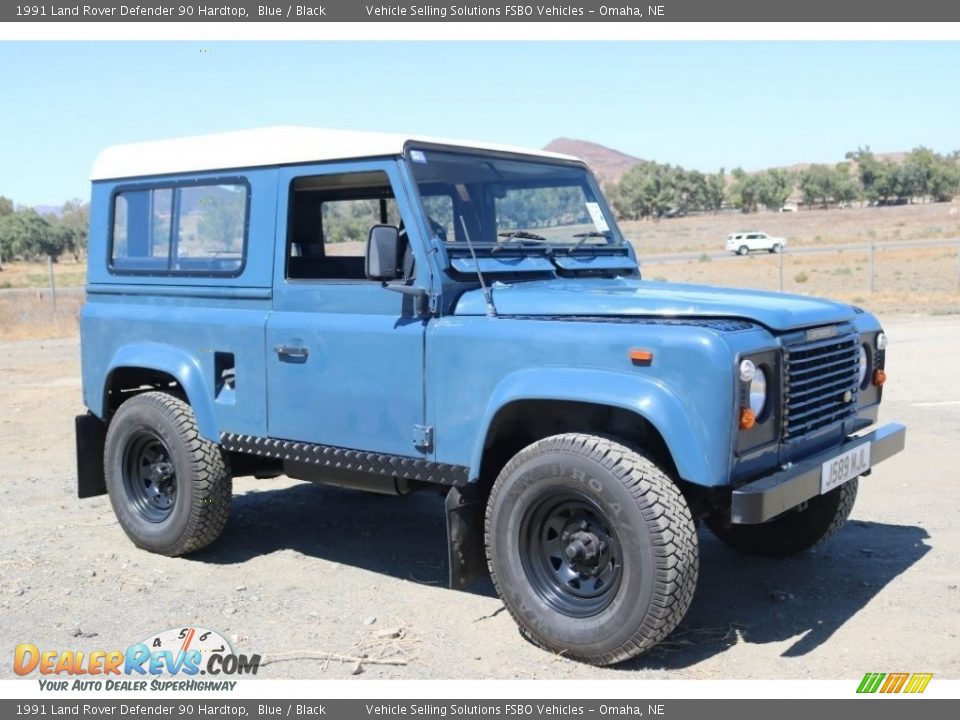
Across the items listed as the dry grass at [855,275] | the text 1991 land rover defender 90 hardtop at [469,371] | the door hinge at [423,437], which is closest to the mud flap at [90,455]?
the text 1991 land rover defender 90 hardtop at [469,371]

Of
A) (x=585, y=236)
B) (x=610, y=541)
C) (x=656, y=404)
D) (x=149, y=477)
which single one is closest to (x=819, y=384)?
(x=656, y=404)

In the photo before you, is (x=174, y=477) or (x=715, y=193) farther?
(x=715, y=193)

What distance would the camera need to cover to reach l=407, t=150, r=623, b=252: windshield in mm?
5078

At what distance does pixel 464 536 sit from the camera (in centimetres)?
462

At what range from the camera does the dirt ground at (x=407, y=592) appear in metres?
4.36

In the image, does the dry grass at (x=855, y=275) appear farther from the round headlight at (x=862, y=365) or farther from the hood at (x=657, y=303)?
the hood at (x=657, y=303)

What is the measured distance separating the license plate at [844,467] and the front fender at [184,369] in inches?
130

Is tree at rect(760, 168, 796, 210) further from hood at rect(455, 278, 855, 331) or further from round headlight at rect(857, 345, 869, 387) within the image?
hood at rect(455, 278, 855, 331)

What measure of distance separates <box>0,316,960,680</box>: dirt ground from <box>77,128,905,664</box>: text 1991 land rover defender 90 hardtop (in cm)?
30

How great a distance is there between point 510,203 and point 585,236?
1.63ft

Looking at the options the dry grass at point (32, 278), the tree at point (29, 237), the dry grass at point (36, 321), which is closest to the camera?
the dry grass at point (36, 321)

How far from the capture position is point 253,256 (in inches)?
217

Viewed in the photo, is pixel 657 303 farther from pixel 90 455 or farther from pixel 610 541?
pixel 90 455

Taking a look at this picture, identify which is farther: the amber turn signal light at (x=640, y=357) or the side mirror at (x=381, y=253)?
the side mirror at (x=381, y=253)
